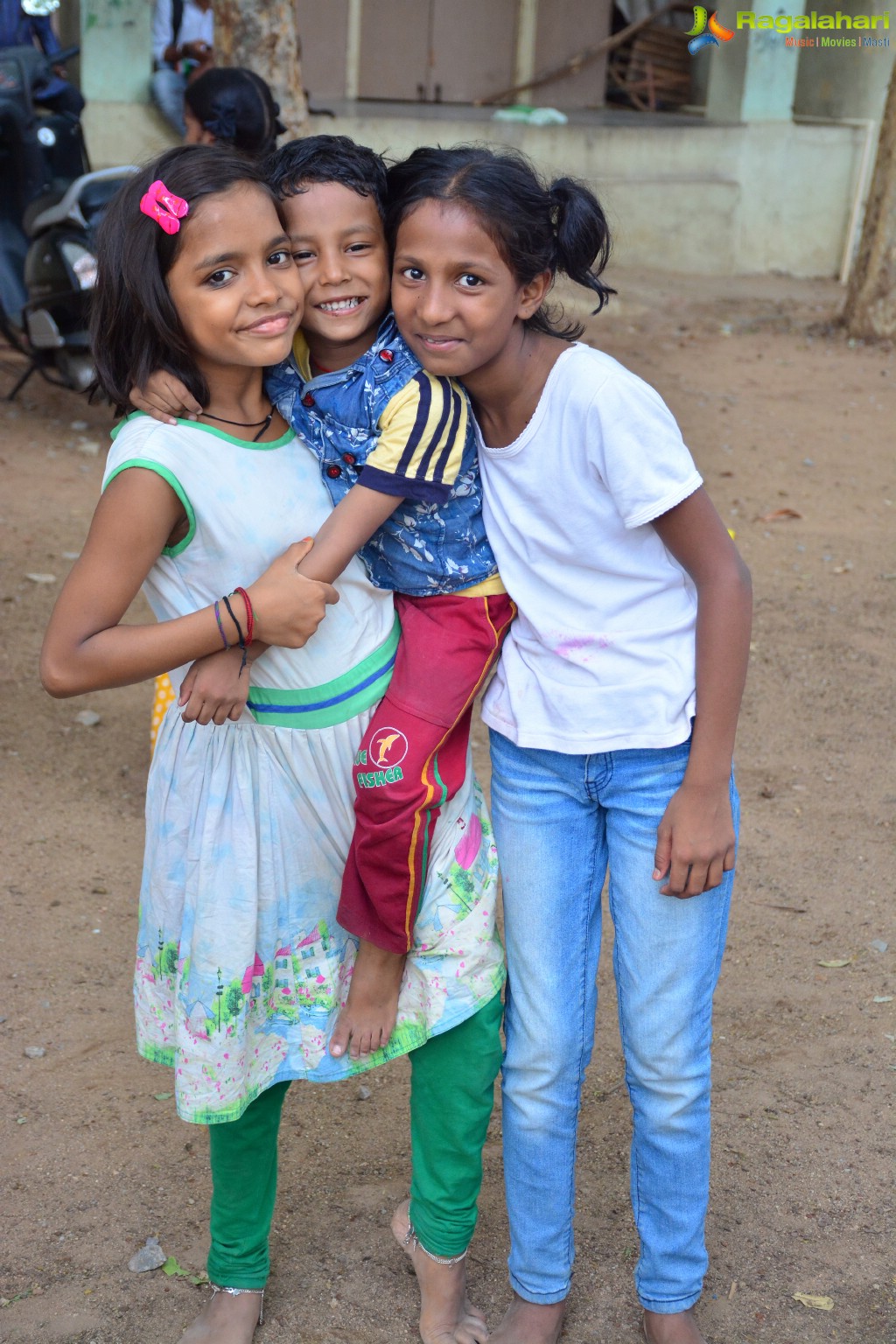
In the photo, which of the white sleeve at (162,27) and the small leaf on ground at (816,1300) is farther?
the white sleeve at (162,27)

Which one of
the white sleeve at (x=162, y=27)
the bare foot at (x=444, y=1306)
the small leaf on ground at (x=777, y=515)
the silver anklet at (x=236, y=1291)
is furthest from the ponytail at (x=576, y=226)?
the white sleeve at (x=162, y=27)

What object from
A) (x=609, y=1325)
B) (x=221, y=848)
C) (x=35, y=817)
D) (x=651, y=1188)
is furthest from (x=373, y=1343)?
(x=35, y=817)

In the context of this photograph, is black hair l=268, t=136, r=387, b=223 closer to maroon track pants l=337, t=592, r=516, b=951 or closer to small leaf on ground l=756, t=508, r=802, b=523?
maroon track pants l=337, t=592, r=516, b=951

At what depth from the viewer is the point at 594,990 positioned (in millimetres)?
2018

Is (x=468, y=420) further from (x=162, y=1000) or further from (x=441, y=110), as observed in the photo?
(x=441, y=110)

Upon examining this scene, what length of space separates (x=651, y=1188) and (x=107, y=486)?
1305 mm

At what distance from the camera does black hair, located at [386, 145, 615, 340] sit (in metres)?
1.73

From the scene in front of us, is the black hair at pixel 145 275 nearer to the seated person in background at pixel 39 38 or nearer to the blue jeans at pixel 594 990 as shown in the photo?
the blue jeans at pixel 594 990

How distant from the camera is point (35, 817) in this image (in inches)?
144

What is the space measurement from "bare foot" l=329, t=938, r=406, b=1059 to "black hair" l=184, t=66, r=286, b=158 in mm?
3150

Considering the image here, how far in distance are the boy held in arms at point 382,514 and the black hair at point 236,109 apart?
267 cm

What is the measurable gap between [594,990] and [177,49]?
29.8 feet

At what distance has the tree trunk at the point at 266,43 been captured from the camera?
627 centimetres

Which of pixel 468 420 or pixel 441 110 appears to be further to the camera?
pixel 441 110
